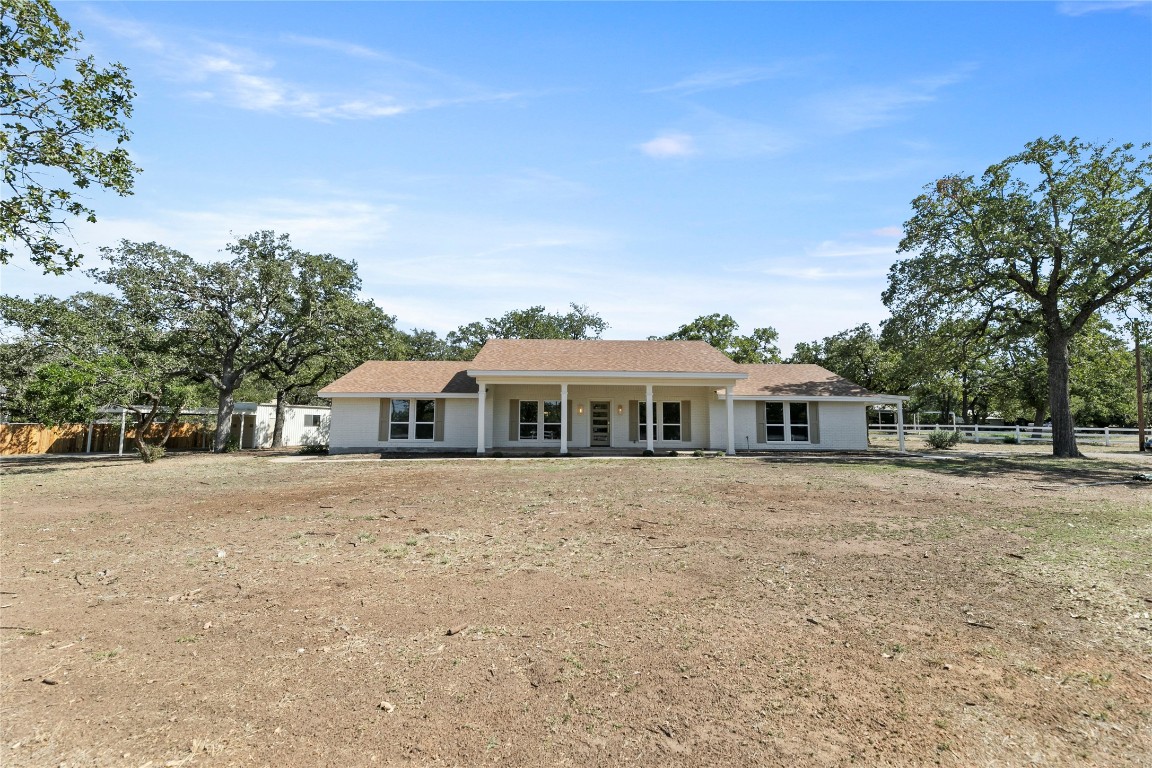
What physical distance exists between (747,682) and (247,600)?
4.18m

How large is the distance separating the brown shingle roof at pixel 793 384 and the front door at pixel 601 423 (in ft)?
16.7

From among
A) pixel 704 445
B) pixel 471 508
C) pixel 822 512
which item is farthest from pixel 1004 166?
pixel 471 508

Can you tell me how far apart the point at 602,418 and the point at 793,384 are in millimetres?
8141

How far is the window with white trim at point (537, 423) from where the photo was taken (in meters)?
21.9

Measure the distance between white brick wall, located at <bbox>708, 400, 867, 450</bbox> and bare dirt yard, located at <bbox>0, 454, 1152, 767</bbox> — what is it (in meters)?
13.4

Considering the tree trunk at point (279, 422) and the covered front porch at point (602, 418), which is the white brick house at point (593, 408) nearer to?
the covered front porch at point (602, 418)

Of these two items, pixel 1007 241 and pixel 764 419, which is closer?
pixel 1007 241

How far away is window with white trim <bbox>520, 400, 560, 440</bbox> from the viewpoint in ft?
Answer: 71.8

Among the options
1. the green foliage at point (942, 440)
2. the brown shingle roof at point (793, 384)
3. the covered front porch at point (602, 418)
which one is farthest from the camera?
the green foliage at point (942, 440)

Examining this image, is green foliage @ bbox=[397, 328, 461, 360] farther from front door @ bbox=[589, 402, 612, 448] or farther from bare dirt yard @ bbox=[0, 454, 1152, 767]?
bare dirt yard @ bbox=[0, 454, 1152, 767]

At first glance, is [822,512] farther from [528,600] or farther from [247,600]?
[247,600]

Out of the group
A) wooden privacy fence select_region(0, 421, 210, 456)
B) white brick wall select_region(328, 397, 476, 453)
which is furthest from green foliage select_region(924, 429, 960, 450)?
wooden privacy fence select_region(0, 421, 210, 456)

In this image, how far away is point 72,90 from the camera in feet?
35.1

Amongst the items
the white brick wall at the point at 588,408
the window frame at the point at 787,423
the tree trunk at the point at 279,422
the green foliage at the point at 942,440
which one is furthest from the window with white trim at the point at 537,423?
the green foliage at the point at 942,440
